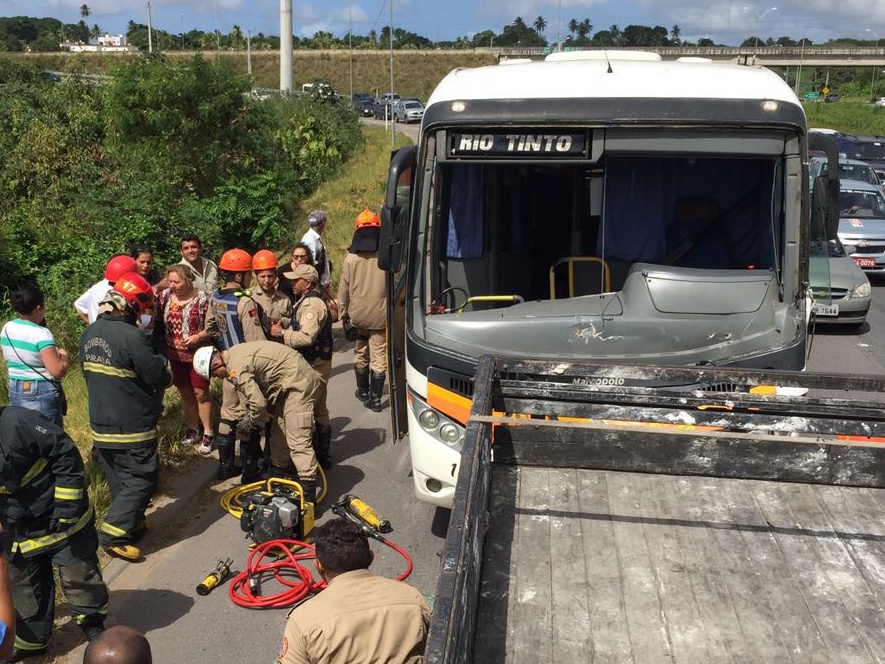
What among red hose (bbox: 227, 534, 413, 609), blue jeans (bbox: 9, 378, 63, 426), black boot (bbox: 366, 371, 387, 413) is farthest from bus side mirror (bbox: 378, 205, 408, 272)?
black boot (bbox: 366, 371, 387, 413)

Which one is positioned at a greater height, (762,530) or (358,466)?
(762,530)

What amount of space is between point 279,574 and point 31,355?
2301 millimetres

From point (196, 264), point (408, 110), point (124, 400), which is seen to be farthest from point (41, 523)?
point (408, 110)

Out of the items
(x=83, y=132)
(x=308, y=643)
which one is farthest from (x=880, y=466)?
(x=83, y=132)

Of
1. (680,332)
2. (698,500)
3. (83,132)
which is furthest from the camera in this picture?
(83,132)

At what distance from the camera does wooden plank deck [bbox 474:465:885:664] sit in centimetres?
265

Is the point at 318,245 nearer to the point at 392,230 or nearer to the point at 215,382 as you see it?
the point at 215,382

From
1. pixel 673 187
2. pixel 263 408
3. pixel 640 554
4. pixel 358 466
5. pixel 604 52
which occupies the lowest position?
pixel 358 466

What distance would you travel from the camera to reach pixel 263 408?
644 cm

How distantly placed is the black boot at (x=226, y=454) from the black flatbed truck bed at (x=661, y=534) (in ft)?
11.9

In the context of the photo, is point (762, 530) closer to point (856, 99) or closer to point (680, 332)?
point (680, 332)

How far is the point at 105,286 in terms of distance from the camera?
7551mm

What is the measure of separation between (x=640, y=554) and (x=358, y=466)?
476cm

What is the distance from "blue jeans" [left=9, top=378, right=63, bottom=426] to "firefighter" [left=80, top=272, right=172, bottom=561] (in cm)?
50
